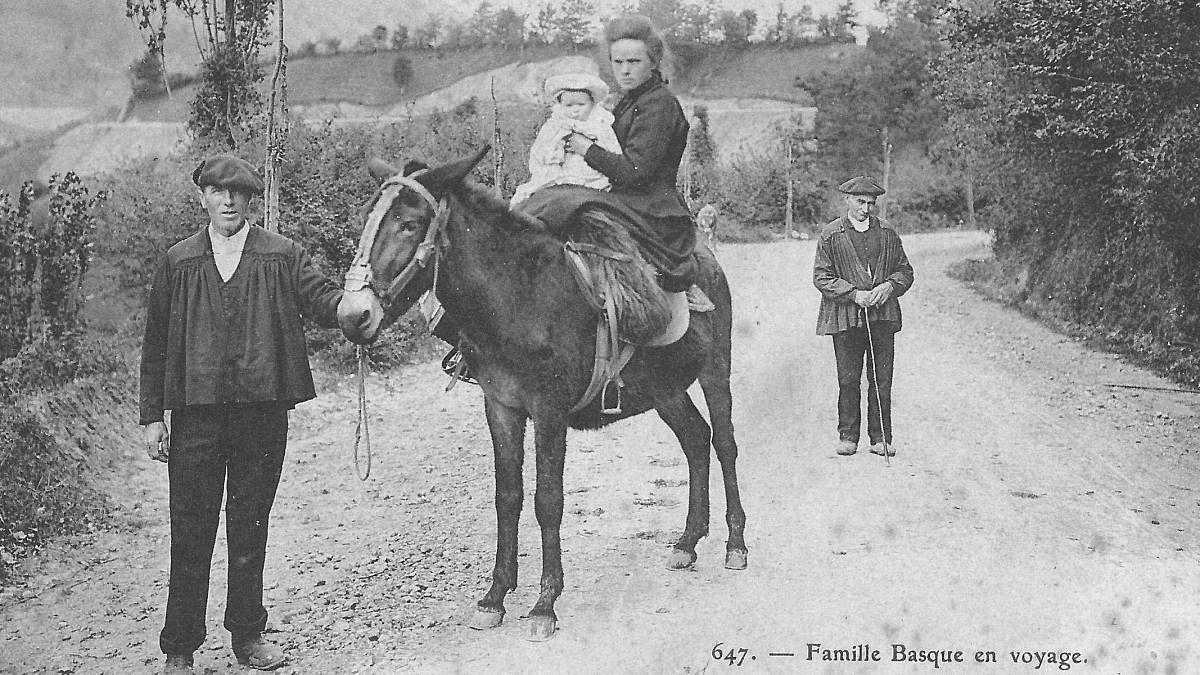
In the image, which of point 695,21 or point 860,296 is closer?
point 860,296

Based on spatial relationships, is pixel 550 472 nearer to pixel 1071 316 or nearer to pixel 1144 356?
pixel 1144 356

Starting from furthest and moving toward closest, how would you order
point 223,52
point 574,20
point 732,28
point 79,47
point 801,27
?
point 801,27 → point 732,28 → point 574,20 → point 223,52 → point 79,47

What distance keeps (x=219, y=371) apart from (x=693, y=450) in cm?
275

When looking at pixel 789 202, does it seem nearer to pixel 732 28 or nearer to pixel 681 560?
pixel 732 28

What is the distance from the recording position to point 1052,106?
1222 cm

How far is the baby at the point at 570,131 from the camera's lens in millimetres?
4559

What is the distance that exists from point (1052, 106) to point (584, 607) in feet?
33.5

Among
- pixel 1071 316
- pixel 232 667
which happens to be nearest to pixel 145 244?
pixel 232 667

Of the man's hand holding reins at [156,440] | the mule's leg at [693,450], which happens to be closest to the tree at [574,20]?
the mule's leg at [693,450]

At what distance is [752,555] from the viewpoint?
5688mm

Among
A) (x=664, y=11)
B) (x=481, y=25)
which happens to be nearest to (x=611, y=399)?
(x=664, y=11)

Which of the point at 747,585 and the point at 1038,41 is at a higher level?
the point at 1038,41

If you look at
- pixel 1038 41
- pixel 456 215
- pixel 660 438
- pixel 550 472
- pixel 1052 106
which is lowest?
pixel 660 438

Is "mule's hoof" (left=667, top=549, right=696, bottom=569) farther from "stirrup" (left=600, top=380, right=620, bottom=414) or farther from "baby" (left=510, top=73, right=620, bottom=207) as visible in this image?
"baby" (left=510, top=73, right=620, bottom=207)
